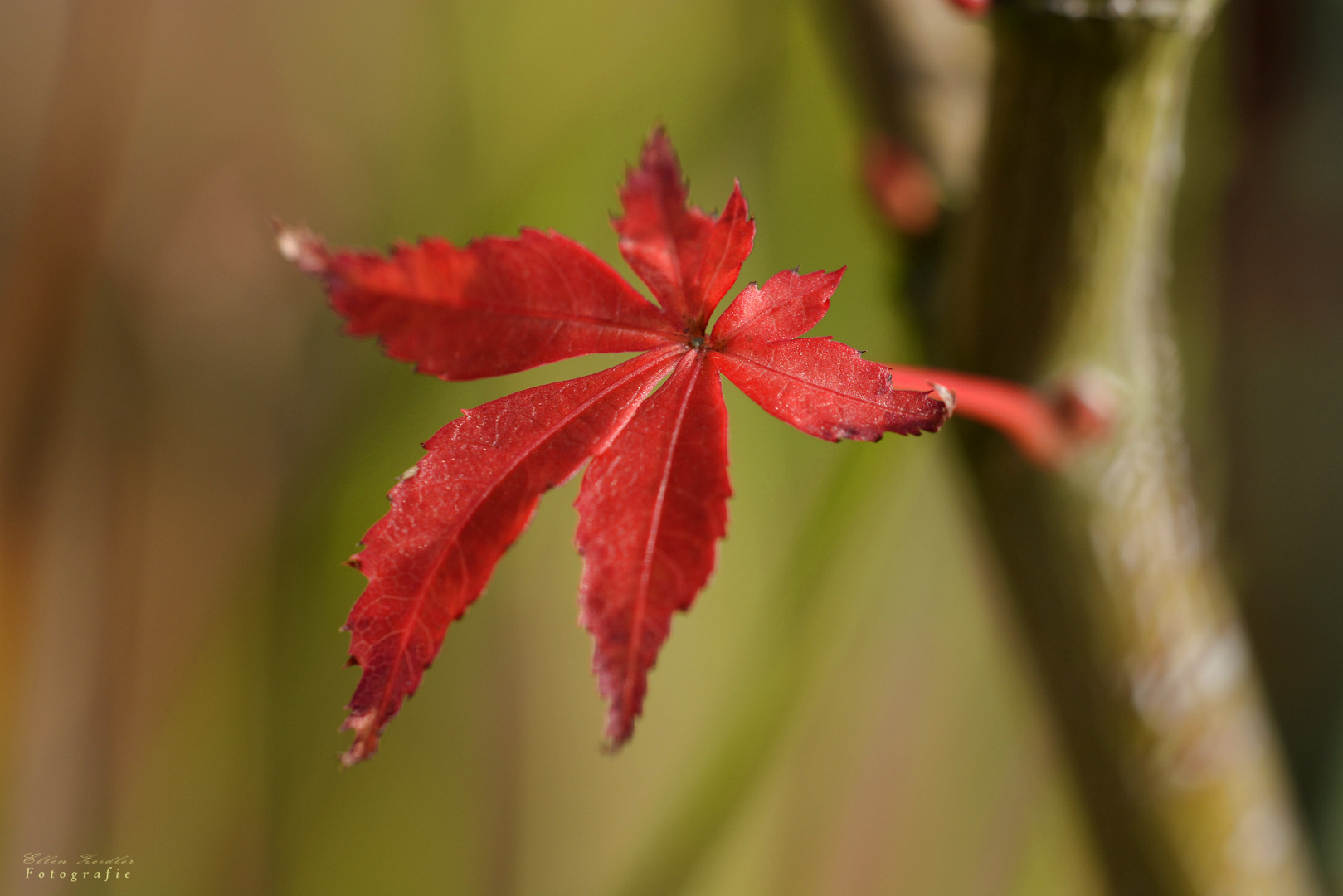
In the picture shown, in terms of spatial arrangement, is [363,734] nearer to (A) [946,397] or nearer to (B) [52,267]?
(A) [946,397]

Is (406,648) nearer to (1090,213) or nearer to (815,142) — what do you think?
(1090,213)

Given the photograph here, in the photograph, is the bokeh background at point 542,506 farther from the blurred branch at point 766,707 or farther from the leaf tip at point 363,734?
the leaf tip at point 363,734

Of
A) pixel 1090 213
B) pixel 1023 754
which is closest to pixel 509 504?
pixel 1090 213

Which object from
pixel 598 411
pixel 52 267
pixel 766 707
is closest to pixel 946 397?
pixel 598 411

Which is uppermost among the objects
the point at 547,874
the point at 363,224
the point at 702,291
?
the point at 363,224

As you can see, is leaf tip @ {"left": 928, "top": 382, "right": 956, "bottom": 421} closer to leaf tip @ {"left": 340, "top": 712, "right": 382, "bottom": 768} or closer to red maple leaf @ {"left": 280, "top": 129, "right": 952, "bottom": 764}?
red maple leaf @ {"left": 280, "top": 129, "right": 952, "bottom": 764}

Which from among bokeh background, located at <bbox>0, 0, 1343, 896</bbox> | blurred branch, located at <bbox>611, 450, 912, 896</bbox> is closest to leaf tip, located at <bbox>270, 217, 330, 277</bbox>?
bokeh background, located at <bbox>0, 0, 1343, 896</bbox>

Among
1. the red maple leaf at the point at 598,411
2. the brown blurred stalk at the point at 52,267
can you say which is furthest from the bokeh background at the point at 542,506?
the red maple leaf at the point at 598,411
